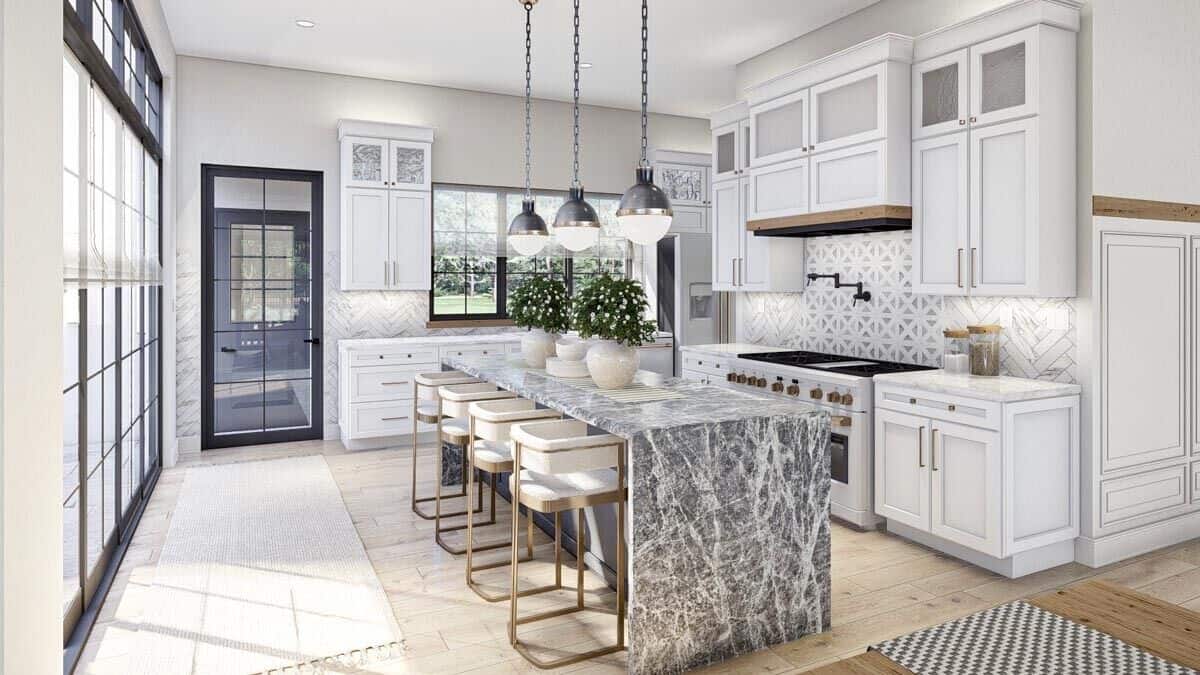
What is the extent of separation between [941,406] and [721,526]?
157cm

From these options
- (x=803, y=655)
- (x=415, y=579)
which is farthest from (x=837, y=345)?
(x=415, y=579)

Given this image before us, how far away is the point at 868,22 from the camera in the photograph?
4781 millimetres

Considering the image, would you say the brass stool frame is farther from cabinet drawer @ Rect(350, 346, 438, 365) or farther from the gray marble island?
cabinet drawer @ Rect(350, 346, 438, 365)

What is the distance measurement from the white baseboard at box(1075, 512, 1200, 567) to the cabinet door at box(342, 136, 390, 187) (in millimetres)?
5491

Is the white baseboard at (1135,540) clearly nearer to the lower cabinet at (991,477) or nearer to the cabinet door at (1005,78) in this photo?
the lower cabinet at (991,477)

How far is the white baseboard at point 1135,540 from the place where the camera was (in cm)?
365

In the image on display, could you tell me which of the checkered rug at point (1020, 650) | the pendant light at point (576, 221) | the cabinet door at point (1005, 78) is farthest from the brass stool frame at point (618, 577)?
the cabinet door at point (1005, 78)

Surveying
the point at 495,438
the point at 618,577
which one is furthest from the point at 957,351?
the point at 495,438

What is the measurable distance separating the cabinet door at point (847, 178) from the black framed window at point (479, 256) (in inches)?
95.9

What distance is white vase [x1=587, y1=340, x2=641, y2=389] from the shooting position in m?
3.41

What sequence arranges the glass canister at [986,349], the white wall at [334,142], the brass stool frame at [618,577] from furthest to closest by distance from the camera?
the white wall at [334,142]
the glass canister at [986,349]
the brass stool frame at [618,577]

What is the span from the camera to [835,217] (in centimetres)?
448

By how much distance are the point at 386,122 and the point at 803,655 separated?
217 inches

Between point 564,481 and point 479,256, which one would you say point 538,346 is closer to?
point 564,481
